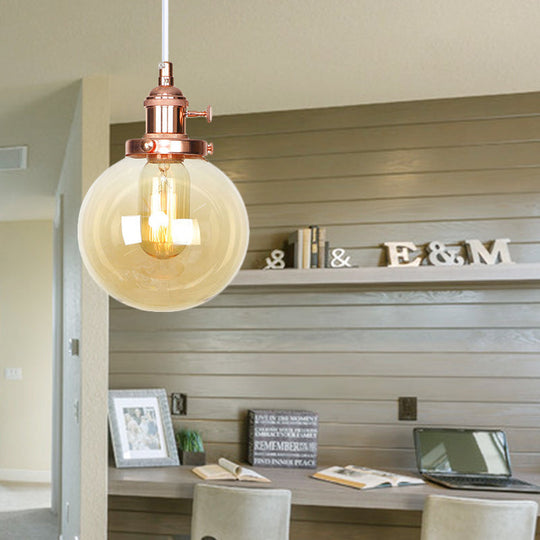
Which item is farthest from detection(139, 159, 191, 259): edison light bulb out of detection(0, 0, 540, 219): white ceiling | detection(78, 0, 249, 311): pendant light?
detection(0, 0, 540, 219): white ceiling

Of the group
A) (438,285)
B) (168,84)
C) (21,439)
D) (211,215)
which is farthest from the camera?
(21,439)

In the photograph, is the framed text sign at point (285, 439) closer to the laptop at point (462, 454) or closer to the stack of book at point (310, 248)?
the laptop at point (462, 454)

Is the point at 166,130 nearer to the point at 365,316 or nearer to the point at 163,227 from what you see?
the point at 163,227

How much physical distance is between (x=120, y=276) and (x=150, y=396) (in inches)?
112

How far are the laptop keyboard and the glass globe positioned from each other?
8.22ft

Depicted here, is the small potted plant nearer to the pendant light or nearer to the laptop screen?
the laptop screen

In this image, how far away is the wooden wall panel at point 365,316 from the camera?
3320 mm

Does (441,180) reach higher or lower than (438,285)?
higher

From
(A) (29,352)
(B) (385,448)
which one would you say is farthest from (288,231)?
(A) (29,352)

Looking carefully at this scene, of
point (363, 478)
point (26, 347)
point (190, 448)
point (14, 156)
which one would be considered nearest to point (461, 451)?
point (363, 478)

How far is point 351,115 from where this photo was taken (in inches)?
138

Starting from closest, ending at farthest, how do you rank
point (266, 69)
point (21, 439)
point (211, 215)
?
point (211, 215) < point (266, 69) < point (21, 439)

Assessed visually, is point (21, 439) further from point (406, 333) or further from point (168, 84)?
point (168, 84)

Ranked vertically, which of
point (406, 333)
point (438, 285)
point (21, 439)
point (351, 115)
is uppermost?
point (351, 115)
